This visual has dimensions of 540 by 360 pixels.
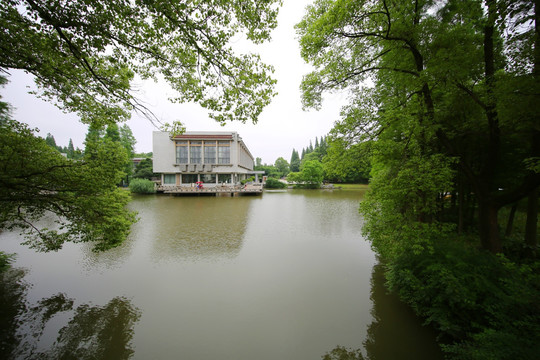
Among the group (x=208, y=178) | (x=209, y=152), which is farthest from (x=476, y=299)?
(x=209, y=152)

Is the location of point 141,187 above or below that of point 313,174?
below

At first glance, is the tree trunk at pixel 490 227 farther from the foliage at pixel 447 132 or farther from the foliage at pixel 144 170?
the foliage at pixel 144 170

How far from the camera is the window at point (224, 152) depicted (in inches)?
1139

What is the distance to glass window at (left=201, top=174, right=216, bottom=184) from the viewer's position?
1149 inches

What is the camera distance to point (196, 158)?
2883 cm

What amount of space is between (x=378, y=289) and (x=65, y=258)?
34.5 feet

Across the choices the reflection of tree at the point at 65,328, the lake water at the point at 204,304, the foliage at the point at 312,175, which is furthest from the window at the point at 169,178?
the reflection of tree at the point at 65,328

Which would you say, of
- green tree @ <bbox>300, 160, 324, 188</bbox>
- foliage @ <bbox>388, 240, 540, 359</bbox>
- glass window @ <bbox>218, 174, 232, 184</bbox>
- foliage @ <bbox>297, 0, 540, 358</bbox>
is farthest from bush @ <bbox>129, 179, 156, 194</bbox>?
foliage @ <bbox>388, 240, 540, 359</bbox>

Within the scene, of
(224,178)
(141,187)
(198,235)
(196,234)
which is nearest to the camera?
(198,235)

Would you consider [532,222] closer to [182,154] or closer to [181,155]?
[182,154]

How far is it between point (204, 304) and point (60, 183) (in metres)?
3.96

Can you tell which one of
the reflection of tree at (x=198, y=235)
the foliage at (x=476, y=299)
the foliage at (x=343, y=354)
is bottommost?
the foliage at (x=343, y=354)

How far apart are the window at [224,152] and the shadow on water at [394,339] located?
87.3 ft

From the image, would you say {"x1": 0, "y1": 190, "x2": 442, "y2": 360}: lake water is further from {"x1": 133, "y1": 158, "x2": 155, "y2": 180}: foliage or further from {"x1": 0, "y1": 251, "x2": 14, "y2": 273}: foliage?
{"x1": 133, "y1": 158, "x2": 155, "y2": 180}: foliage
